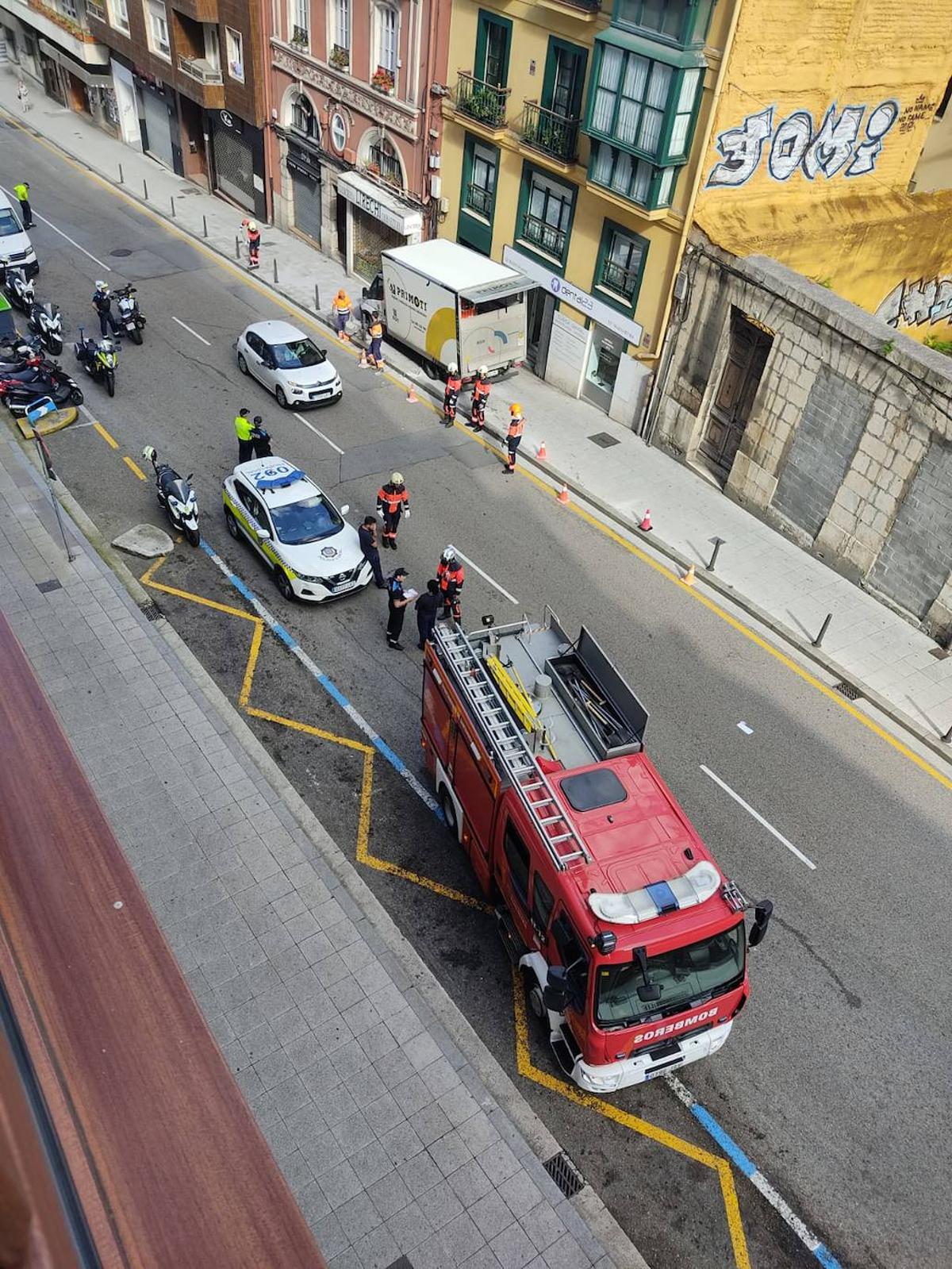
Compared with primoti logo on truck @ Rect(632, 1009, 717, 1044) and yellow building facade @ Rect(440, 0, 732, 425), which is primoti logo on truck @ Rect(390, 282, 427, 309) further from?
primoti logo on truck @ Rect(632, 1009, 717, 1044)

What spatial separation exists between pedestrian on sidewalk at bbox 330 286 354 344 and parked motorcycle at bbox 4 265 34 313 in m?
8.37

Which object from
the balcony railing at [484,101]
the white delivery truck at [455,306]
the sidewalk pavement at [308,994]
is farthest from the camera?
the balcony railing at [484,101]

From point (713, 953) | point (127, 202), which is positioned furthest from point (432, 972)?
point (127, 202)

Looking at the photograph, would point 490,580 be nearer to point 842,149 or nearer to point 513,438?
point 513,438

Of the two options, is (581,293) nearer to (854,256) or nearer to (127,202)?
(854,256)

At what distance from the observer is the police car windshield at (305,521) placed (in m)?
17.4

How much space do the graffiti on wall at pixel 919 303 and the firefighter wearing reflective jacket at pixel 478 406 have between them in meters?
10.6

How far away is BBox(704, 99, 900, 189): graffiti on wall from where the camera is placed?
20.7 meters

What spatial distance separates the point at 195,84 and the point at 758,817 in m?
33.4

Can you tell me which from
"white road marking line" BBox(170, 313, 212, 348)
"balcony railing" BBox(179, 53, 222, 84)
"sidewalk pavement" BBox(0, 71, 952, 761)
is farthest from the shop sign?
"balcony railing" BBox(179, 53, 222, 84)

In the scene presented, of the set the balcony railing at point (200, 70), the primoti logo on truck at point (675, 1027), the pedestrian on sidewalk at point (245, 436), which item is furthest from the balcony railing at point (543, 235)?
the primoti logo on truck at point (675, 1027)

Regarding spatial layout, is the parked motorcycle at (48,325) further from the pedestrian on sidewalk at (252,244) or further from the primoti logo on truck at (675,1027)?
the primoti logo on truck at (675,1027)

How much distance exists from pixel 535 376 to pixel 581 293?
10.4ft

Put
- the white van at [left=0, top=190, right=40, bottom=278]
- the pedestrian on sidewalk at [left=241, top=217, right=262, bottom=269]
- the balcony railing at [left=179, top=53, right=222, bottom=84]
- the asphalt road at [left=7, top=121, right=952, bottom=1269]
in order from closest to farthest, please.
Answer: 1. the asphalt road at [left=7, top=121, right=952, bottom=1269]
2. the white van at [left=0, top=190, right=40, bottom=278]
3. the pedestrian on sidewalk at [left=241, top=217, right=262, bottom=269]
4. the balcony railing at [left=179, top=53, right=222, bottom=84]
